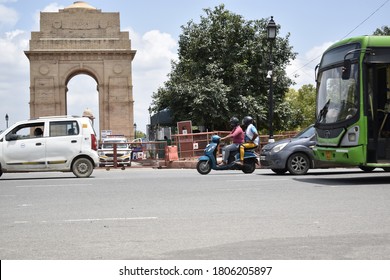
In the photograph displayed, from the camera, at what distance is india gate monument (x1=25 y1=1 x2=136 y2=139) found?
6406 cm

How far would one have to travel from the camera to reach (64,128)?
59.4 feet

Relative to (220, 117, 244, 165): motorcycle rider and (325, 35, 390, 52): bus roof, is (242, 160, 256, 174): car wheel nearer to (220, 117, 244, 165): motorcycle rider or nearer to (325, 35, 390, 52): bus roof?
(220, 117, 244, 165): motorcycle rider

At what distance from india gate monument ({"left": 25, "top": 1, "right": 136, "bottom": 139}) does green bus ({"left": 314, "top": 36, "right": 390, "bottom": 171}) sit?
5306cm

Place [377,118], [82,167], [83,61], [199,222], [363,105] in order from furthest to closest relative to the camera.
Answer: [83,61]
[82,167]
[377,118]
[363,105]
[199,222]

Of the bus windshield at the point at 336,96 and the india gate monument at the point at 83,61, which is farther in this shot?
the india gate monument at the point at 83,61

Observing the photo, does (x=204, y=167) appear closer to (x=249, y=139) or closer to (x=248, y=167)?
(x=248, y=167)

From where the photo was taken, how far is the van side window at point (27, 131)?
17.8 m

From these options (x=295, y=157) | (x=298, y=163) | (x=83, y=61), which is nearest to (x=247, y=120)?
(x=295, y=157)

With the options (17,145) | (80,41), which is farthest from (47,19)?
(17,145)

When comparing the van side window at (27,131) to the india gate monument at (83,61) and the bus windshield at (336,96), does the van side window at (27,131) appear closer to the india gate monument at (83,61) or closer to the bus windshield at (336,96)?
the bus windshield at (336,96)

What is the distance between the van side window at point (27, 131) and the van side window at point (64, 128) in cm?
30

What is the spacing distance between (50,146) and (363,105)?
8.75m

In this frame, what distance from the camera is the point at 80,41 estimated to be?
213ft

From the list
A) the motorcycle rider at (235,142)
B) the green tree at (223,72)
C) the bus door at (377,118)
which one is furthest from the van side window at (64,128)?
the green tree at (223,72)
